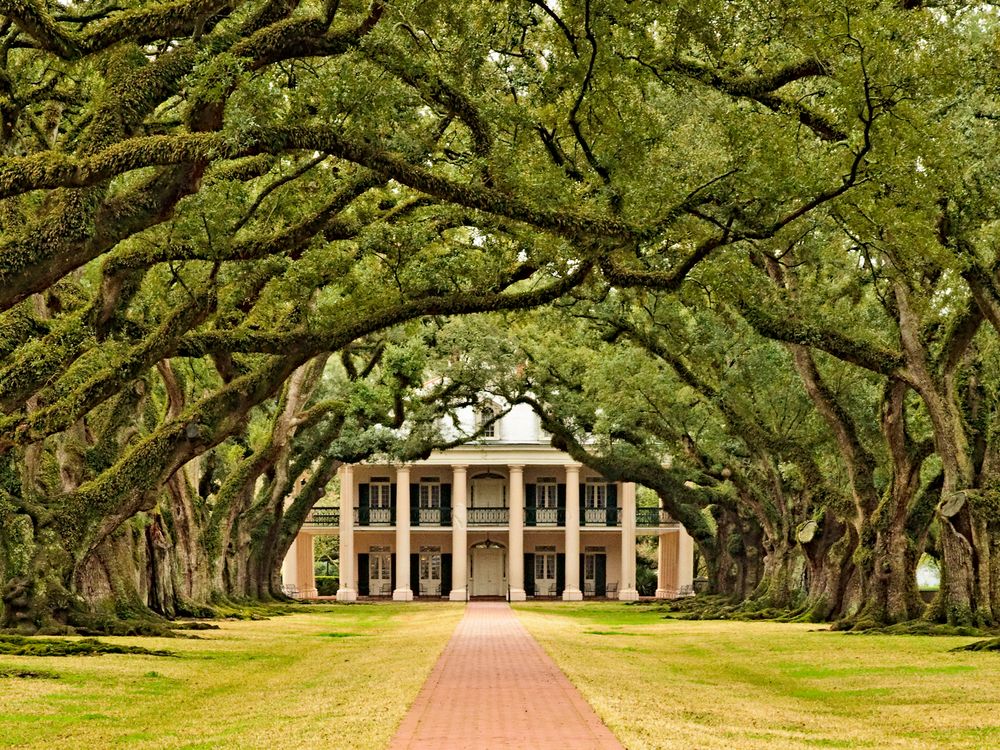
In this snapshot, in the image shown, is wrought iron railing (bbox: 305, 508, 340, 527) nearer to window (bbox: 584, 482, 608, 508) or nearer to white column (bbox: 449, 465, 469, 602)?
white column (bbox: 449, 465, 469, 602)

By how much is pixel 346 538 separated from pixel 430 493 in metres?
4.50

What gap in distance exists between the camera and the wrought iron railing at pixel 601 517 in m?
58.6

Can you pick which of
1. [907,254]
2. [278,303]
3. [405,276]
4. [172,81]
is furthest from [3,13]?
[907,254]

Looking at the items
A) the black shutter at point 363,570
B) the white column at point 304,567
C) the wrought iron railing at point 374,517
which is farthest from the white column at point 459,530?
the white column at point 304,567

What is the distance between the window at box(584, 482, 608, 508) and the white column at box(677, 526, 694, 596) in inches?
159

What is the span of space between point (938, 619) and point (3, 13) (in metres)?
19.3

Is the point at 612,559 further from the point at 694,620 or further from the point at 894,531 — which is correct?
the point at 894,531

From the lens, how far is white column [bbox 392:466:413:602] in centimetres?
5603

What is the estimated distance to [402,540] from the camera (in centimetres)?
5609

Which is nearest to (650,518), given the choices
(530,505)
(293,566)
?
(530,505)

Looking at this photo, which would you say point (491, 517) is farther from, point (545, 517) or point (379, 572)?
point (379, 572)

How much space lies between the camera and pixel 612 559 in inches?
2367

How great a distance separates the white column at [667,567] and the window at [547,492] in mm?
5354

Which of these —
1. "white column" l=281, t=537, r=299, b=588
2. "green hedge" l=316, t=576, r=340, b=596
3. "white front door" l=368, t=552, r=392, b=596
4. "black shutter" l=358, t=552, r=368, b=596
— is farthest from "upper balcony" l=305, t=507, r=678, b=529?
"green hedge" l=316, t=576, r=340, b=596
